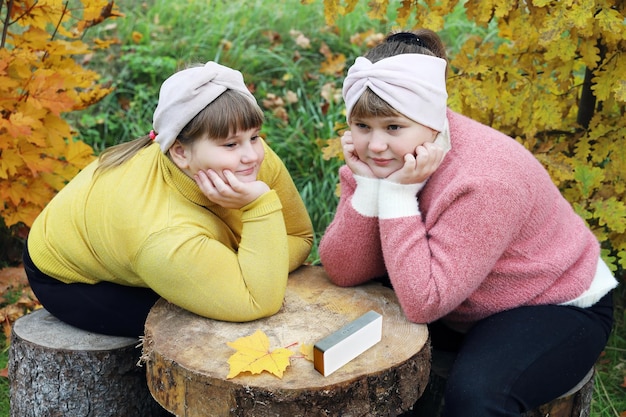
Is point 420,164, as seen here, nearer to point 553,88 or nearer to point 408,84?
point 408,84

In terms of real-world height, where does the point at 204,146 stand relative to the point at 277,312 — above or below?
above

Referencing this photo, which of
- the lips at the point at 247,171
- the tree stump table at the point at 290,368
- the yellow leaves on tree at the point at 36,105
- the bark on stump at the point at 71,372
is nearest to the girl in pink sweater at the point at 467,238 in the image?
the tree stump table at the point at 290,368

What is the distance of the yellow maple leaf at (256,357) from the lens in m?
2.02

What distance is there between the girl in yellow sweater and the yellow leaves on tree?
97 cm

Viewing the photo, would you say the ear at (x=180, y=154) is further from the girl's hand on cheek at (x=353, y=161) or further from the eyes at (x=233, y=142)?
the girl's hand on cheek at (x=353, y=161)

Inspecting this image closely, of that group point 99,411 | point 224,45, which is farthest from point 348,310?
point 224,45

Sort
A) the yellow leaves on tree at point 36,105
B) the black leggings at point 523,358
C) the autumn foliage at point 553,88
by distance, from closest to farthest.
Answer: the black leggings at point 523,358 < the autumn foliage at point 553,88 < the yellow leaves on tree at point 36,105

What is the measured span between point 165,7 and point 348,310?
180 inches

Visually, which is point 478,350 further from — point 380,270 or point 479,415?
point 380,270

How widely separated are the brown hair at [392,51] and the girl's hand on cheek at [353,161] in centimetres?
13

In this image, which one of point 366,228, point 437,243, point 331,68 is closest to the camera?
point 437,243

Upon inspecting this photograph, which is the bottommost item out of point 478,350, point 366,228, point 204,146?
point 478,350

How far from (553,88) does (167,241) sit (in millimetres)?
2235

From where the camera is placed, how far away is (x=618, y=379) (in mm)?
3375
